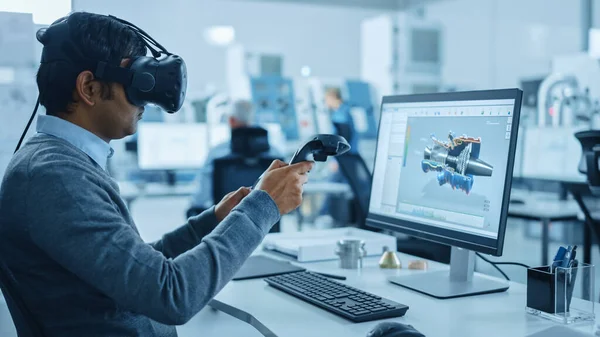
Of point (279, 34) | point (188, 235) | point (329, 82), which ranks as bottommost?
point (188, 235)

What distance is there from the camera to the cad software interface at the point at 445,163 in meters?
1.29

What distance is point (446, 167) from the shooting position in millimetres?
1405

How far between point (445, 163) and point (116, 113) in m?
0.72

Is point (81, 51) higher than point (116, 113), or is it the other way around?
point (81, 51)

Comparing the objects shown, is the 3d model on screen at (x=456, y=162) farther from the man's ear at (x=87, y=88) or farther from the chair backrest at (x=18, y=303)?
the chair backrest at (x=18, y=303)

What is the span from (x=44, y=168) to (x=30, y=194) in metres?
0.04

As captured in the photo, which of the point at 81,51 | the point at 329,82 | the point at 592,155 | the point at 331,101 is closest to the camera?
the point at 81,51

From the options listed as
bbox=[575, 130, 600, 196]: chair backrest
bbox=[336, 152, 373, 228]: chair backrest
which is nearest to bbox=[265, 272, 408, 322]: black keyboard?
bbox=[575, 130, 600, 196]: chair backrest

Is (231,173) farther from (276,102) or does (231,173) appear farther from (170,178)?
(276,102)

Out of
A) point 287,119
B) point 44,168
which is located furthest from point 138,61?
point 287,119

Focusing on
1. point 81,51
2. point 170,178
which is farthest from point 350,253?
point 170,178

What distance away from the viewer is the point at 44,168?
0.97 metres

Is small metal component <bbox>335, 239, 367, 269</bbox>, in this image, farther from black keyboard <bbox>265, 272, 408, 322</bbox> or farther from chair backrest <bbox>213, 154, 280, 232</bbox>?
chair backrest <bbox>213, 154, 280, 232</bbox>

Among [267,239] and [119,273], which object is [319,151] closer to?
[119,273]
